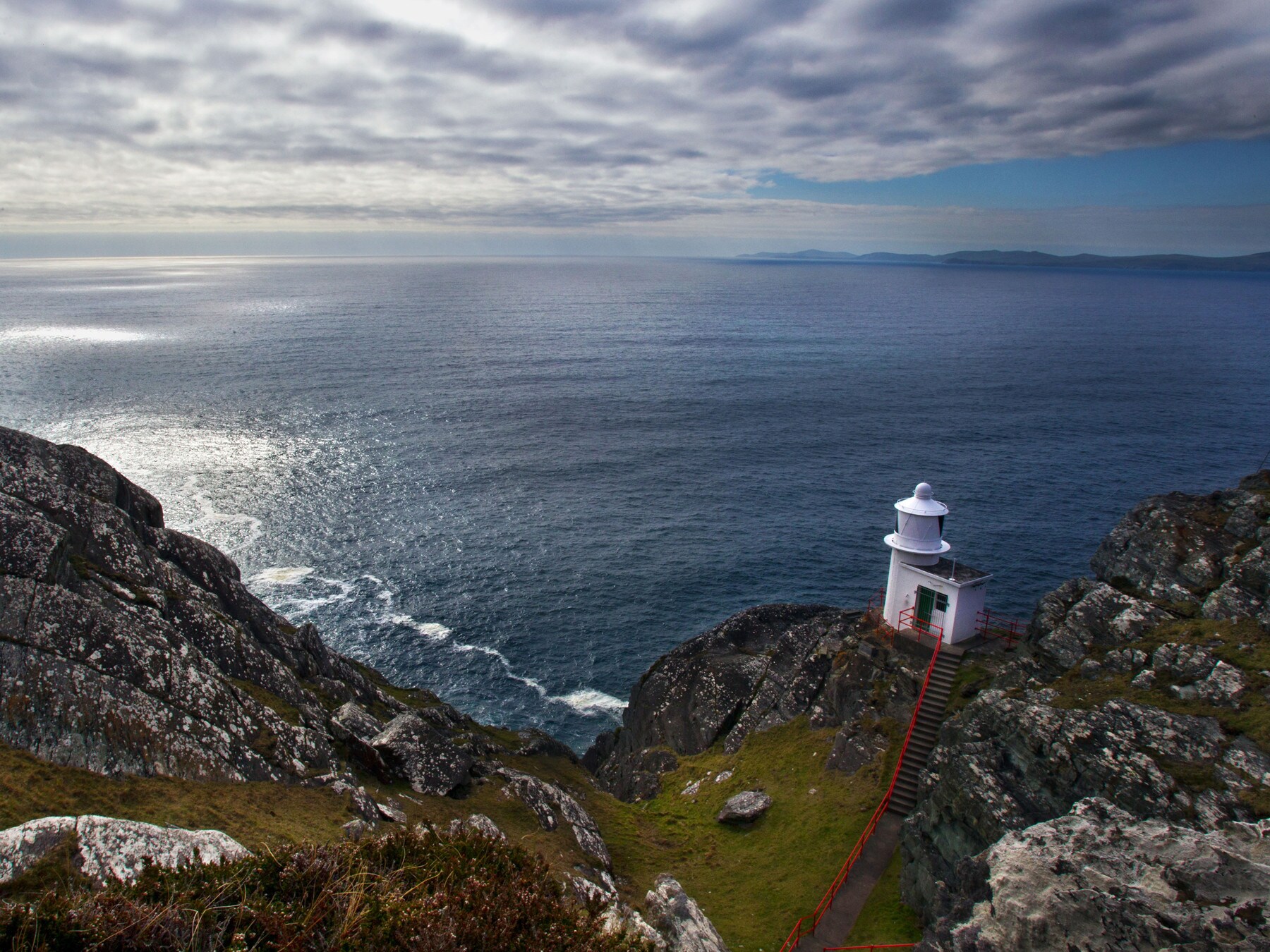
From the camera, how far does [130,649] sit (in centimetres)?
2545

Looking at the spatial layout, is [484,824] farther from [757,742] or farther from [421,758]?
[757,742]

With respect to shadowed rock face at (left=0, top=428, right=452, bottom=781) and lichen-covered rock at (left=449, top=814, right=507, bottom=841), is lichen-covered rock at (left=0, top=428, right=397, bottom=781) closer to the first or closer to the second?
shadowed rock face at (left=0, top=428, right=452, bottom=781)

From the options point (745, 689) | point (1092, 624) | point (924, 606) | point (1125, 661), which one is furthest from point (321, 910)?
point (924, 606)

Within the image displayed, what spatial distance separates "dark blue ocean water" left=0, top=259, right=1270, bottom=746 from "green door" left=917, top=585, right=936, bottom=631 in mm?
23116

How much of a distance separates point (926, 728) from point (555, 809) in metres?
16.4

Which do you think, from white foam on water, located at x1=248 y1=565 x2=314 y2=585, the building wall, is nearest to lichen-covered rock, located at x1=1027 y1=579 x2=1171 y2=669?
the building wall

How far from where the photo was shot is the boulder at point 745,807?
1270 inches

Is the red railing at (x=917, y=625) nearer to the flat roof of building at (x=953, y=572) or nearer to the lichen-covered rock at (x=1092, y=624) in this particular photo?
the flat roof of building at (x=953, y=572)

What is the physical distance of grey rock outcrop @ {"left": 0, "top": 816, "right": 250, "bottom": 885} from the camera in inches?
563

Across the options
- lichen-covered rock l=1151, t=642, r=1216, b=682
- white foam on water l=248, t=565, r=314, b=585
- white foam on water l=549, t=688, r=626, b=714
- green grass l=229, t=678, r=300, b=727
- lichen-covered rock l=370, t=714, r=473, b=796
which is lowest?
white foam on water l=549, t=688, r=626, b=714

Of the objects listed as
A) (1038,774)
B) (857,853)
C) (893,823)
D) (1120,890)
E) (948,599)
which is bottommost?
(857,853)

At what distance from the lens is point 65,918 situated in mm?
11539

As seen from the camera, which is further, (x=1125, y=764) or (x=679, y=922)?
(x=1125, y=764)

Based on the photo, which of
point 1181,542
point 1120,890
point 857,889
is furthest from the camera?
point 1181,542
